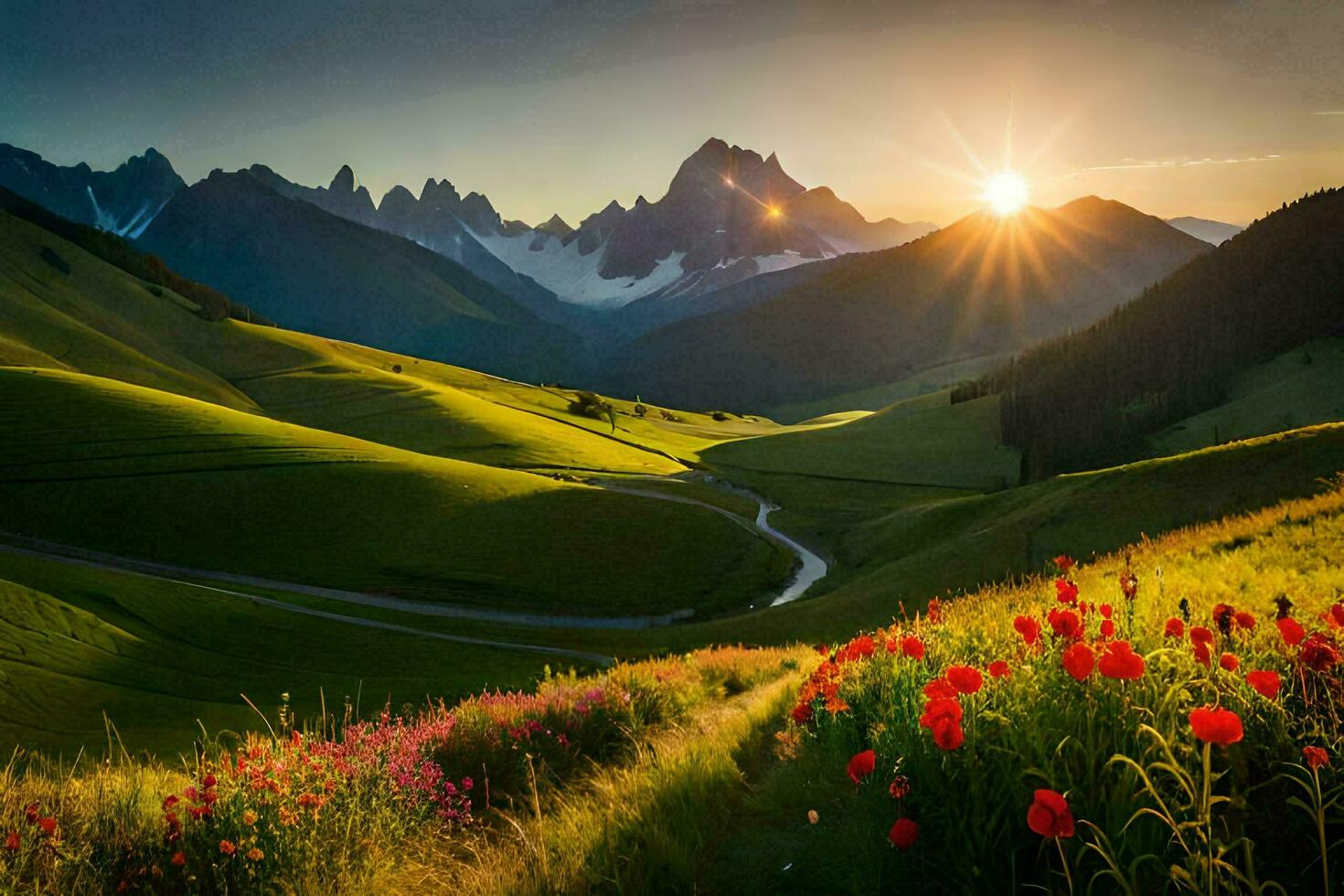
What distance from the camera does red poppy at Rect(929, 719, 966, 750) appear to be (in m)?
4.03

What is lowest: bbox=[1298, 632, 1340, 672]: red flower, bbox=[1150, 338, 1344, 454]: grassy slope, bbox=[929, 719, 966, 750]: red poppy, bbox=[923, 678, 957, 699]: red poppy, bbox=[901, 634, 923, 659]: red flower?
bbox=[1150, 338, 1344, 454]: grassy slope

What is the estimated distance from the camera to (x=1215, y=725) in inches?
117

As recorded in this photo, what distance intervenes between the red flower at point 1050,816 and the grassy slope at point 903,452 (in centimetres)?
11632

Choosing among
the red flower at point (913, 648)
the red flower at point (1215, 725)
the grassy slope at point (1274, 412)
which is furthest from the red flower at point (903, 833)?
the grassy slope at point (1274, 412)

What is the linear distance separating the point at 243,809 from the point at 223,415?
9024 cm

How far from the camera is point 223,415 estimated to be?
8300cm

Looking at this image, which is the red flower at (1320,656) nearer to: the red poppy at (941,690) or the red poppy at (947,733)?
the red poppy at (941,690)

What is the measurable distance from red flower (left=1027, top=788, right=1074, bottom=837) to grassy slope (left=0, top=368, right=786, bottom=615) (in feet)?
191

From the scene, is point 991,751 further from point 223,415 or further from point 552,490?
point 223,415

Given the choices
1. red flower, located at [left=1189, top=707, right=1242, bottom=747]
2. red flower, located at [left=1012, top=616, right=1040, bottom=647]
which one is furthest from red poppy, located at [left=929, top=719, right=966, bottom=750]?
red flower, located at [left=1012, top=616, right=1040, bottom=647]

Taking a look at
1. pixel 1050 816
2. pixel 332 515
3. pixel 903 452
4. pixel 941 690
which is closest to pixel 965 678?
pixel 941 690

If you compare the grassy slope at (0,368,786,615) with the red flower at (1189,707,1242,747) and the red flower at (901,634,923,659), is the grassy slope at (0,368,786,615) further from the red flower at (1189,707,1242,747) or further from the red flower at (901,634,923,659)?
the red flower at (1189,707,1242,747)

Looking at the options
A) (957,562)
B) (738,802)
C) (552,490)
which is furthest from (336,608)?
(738,802)

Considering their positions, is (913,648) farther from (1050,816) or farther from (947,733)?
(1050,816)
